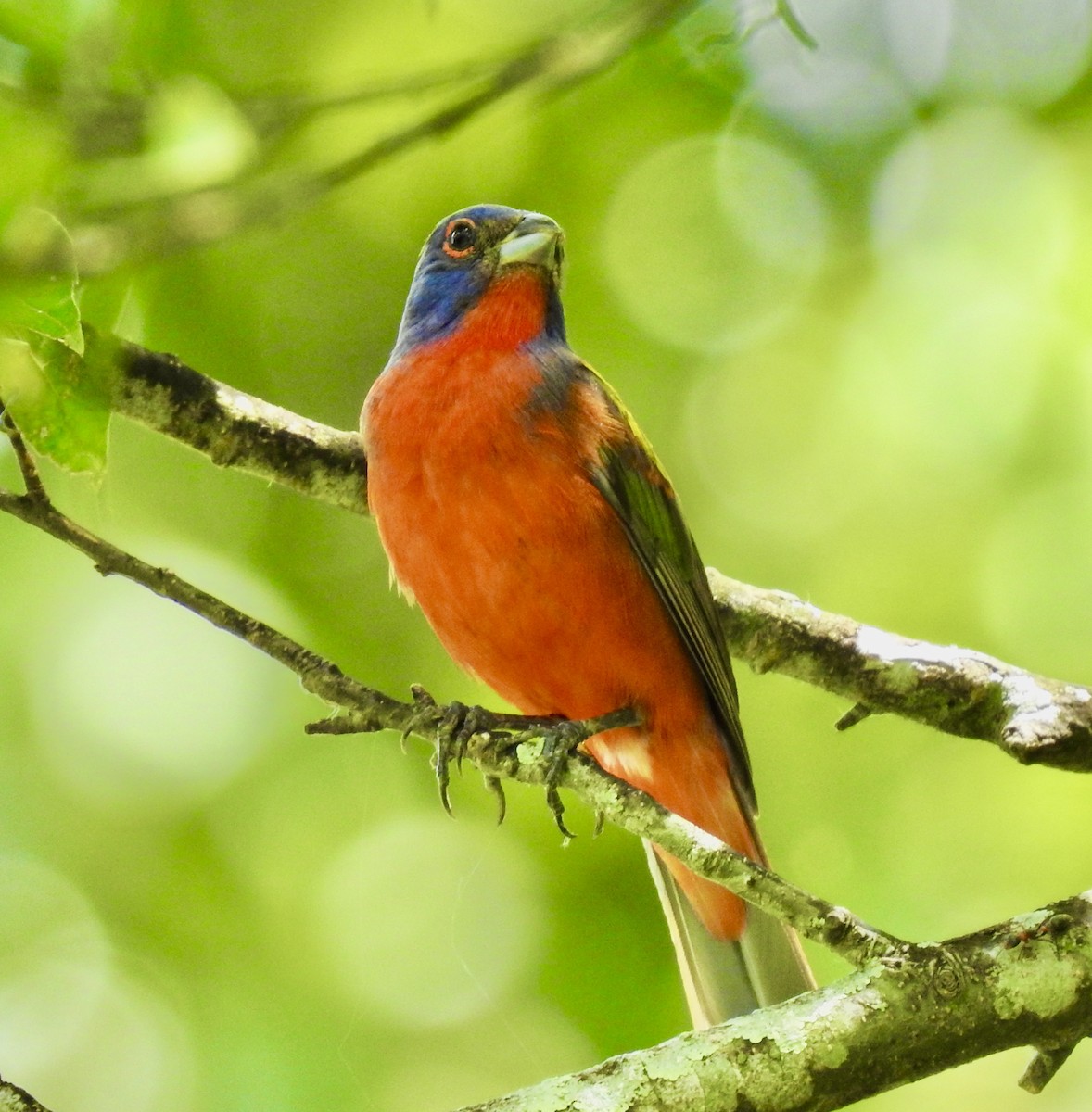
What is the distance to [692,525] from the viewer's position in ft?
22.1

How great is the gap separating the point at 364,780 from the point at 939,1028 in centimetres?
373

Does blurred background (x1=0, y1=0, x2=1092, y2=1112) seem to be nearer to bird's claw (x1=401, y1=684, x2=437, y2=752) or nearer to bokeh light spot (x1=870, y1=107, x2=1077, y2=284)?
bokeh light spot (x1=870, y1=107, x2=1077, y2=284)

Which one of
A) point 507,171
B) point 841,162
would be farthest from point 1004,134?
point 507,171

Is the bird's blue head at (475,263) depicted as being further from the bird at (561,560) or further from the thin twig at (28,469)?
the thin twig at (28,469)

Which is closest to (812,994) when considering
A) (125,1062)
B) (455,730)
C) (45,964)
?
(455,730)

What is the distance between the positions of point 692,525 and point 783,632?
280 cm

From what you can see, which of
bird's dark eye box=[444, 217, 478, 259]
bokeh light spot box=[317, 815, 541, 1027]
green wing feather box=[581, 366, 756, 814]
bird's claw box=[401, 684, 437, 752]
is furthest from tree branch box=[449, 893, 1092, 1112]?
bokeh light spot box=[317, 815, 541, 1027]

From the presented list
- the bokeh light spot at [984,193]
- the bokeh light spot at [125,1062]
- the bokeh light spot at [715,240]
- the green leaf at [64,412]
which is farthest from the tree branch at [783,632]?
the bokeh light spot at [984,193]

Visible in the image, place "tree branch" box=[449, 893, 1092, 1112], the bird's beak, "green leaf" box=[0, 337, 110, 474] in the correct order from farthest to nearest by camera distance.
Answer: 1. the bird's beak
2. "green leaf" box=[0, 337, 110, 474]
3. "tree branch" box=[449, 893, 1092, 1112]

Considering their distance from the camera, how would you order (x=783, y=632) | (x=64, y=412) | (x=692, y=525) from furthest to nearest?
(x=692, y=525)
(x=783, y=632)
(x=64, y=412)

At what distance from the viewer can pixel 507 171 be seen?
599cm

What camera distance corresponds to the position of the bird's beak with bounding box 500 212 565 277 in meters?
4.35

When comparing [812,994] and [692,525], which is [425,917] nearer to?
[692,525]

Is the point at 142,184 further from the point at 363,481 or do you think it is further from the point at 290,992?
the point at 290,992
